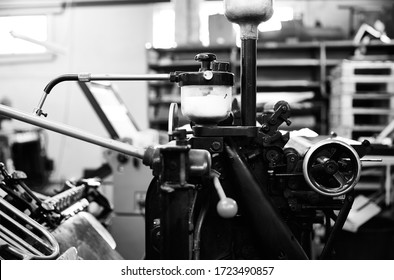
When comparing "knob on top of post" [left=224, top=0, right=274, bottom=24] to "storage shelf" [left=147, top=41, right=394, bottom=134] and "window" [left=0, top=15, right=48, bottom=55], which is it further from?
"window" [left=0, top=15, right=48, bottom=55]

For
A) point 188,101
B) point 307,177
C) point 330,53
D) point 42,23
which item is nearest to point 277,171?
A: point 307,177

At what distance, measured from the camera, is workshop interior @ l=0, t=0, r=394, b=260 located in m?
1.29

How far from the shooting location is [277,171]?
1.40 metres

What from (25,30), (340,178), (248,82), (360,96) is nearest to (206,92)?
(248,82)

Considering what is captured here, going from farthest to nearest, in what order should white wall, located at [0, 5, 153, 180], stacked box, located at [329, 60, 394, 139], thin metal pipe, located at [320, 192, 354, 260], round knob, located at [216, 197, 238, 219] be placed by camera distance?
white wall, located at [0, 5, 153, 180], stacked box, located at [329, 60, 394, 139], thin metal pipe, located at [320, 192, 354, 260], round knob, located at [216, 197, 238, 219]

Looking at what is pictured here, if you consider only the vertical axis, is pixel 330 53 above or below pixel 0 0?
below

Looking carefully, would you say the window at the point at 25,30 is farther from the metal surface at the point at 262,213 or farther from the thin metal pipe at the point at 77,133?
the metal surface at the point at 262,213

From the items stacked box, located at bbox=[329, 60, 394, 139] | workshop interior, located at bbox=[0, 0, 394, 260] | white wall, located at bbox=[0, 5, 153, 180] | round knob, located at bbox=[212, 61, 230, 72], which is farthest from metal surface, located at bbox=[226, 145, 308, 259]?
white wall, located at bbox=[0, 5, 153, 180]

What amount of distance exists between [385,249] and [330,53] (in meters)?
3.46

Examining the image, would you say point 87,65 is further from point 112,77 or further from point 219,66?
point 219,66

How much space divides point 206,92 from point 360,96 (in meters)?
4.18

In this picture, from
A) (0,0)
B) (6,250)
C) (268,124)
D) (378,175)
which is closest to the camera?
(6,250)

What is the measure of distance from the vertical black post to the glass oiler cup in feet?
0.43
